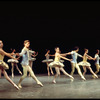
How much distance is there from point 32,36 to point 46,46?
1600mm

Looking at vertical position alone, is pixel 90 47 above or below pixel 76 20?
below

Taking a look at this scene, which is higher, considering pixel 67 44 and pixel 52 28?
pixel 52 28

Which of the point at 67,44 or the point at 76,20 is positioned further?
the point at 67,44

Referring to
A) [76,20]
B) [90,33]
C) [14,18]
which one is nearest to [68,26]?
[76,20]

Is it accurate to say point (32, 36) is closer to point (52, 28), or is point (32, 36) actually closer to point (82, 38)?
point (52, 28)

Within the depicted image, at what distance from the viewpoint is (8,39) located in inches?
634

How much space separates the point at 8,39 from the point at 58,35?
4083 mm

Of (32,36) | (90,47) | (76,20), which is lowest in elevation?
(90,47)

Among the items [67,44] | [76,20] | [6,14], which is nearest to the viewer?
[6,14]

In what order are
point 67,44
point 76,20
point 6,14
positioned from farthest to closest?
point 67,44 < point 76,20 < point 6,14

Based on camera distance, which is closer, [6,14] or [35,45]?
[6,14]

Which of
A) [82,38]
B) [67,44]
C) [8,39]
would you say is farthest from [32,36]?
[82,38]

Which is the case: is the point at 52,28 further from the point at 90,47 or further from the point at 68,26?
the point at 90,47

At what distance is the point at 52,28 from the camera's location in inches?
629
